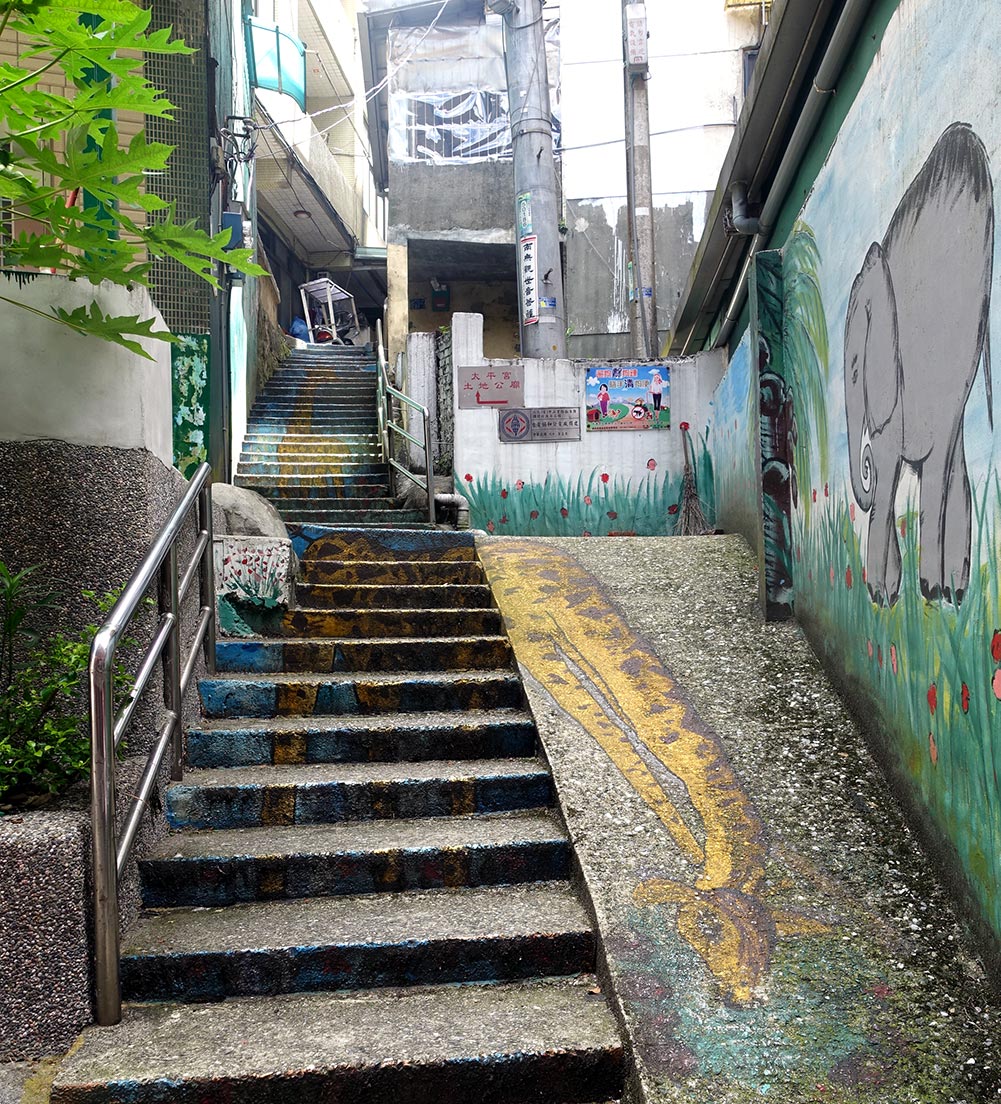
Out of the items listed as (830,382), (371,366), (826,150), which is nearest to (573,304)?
(371,366)

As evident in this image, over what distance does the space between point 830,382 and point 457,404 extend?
5530mm

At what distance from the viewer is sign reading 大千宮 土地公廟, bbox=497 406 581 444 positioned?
9.04 metres

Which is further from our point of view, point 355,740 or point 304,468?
point 304,468

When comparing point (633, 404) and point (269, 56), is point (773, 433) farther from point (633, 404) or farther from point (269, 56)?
point (269, 56)

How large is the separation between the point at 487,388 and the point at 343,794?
6289 millimetres

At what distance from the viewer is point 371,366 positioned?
13305mm

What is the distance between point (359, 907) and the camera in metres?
2.83

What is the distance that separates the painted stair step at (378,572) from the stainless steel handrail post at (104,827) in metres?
2.89

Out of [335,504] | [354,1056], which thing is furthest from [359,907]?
[335,504]

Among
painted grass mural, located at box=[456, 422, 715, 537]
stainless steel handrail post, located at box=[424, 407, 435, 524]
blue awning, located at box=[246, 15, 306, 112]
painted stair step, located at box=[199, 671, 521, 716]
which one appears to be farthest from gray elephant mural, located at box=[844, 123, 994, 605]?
blue awning, located at box=[246, 15, 306, 112]

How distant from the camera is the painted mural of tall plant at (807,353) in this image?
3.99 meters

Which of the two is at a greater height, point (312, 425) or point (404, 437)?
point (312, 425)

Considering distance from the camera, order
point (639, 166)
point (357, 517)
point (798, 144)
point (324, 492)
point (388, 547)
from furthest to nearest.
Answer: point (639, 166), point (324, 492), point (357, 517), point (388, 547), point (798, 144)

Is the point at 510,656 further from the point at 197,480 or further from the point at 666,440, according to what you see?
the point at 666,440
